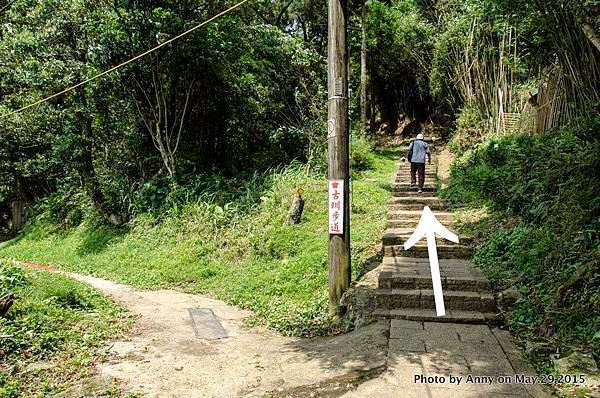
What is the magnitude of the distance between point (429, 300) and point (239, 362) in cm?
224

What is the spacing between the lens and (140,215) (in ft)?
38.0

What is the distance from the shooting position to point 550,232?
16.6 feet

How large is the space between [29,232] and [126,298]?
1135cm

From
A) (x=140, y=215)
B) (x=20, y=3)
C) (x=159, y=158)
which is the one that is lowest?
(x=140, y=215)

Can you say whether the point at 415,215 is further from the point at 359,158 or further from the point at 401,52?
the point at 401,52

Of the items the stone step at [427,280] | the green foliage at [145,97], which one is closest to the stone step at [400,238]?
the stone step at [427,280]

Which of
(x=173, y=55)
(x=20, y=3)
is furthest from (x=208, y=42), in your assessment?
(x=20, y=3)

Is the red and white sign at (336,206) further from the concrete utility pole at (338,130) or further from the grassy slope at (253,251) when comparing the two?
the grassy slope at (253,251)

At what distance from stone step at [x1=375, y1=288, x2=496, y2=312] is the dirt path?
0.39 m

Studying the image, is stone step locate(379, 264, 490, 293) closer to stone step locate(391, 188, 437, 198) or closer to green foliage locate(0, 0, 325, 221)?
stone step locate(391, 188, 437, 198)

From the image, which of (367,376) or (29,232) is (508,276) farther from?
(29,232)

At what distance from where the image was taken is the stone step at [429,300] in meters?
4.70

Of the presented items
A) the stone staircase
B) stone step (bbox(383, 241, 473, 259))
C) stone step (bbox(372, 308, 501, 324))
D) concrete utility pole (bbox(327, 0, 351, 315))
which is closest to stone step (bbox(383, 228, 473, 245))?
the stone staircase

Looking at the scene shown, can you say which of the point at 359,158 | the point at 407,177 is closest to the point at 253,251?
the point at 407,177
